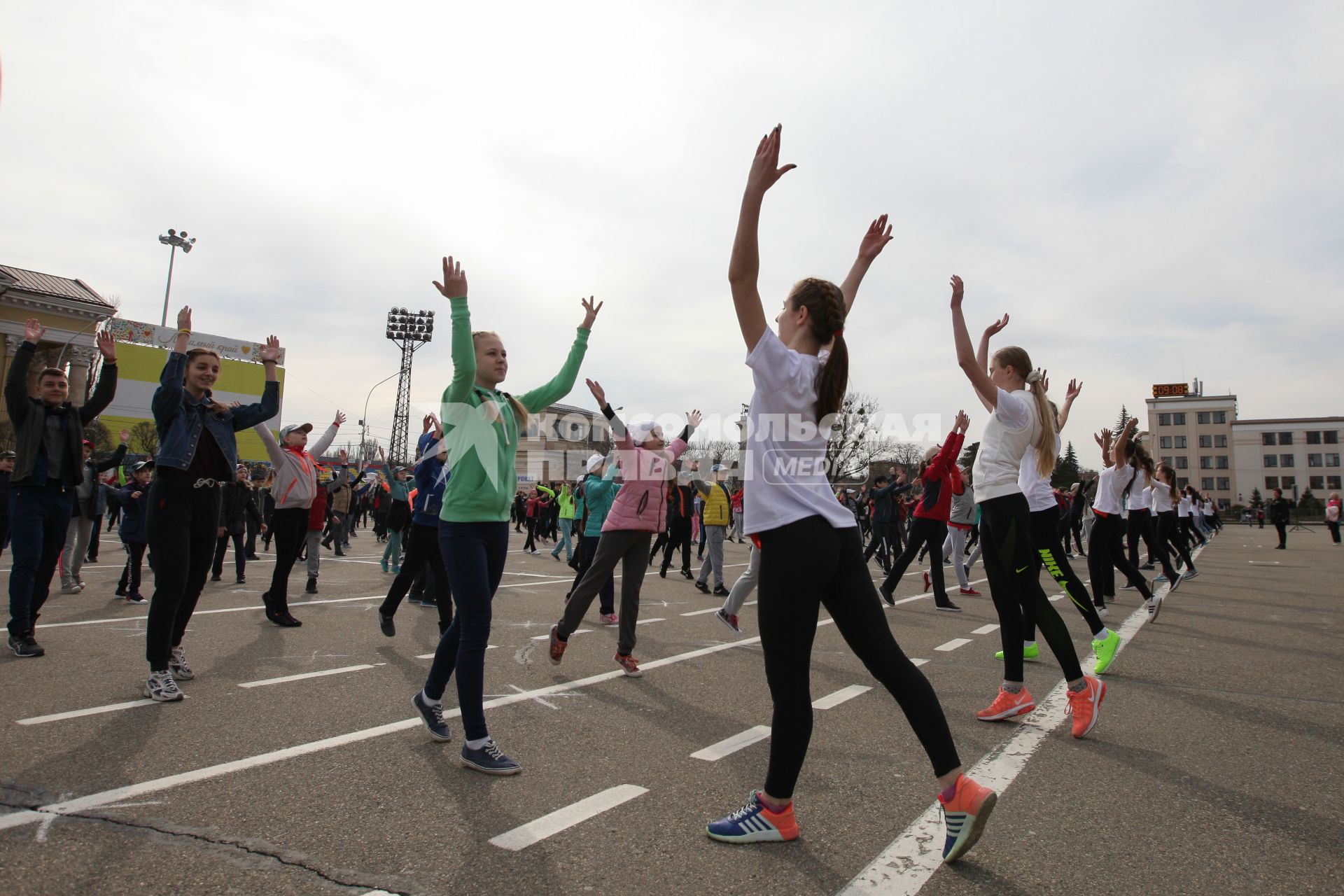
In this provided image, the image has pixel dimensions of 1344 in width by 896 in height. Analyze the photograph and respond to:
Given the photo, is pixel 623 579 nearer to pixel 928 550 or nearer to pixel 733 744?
pixel 733 744

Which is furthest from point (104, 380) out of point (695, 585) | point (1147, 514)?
point (1147, 514)

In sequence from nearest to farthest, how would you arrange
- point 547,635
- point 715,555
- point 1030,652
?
point 1030,652 → point 547,635 → point 715,555

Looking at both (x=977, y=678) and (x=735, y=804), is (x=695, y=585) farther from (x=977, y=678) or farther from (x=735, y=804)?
(x=735, y=804)

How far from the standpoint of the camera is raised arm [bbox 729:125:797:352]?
261 cm

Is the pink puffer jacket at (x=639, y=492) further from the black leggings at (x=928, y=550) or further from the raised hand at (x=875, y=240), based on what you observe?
the black leggings at (x=928, y=550)

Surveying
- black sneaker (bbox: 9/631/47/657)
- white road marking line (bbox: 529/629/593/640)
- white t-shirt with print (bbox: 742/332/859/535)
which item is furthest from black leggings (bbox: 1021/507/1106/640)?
black sneaker (bbox: 9/631/47/657)

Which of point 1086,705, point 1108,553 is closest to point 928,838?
point 1086,705

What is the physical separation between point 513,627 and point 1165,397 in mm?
133422

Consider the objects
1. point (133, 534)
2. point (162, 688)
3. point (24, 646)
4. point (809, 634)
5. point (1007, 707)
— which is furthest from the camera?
point (133, 534)

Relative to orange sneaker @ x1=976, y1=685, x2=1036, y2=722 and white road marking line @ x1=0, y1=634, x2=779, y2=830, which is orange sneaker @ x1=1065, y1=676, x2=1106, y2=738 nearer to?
orange sneaker @ x1=976, y1=685, x2=1036, y2=722

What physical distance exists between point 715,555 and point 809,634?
28.7 ft

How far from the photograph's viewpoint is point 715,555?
37.2 ft

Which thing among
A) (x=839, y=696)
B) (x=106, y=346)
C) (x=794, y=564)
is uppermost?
(x=106, y=346)

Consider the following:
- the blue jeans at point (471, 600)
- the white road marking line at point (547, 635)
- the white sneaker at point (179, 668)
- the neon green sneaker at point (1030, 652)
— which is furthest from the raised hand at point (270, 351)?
the neon green sneaker at point (1030, 652)
